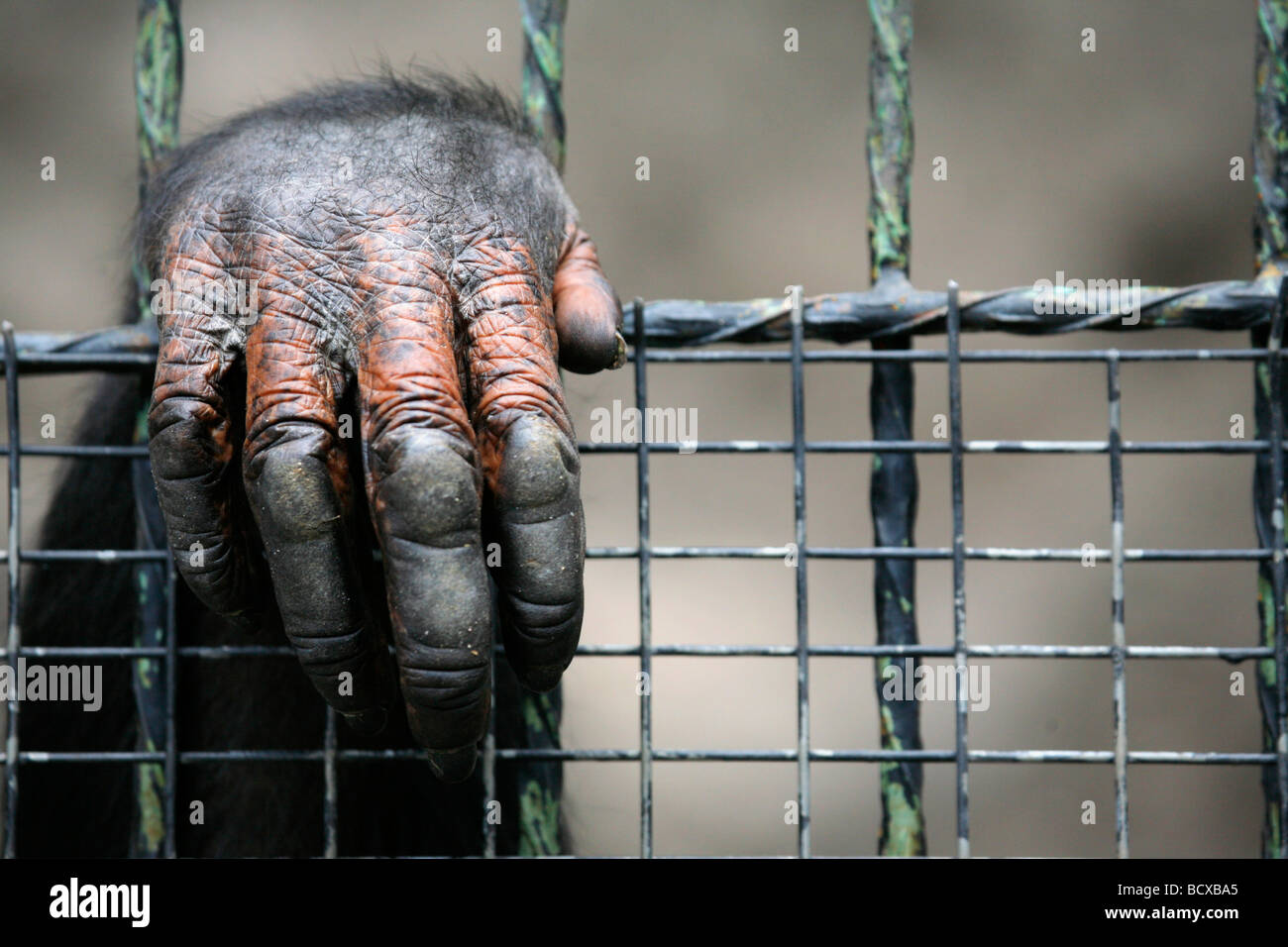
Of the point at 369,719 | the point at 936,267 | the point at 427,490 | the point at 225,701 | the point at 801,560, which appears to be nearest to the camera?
the point at 427,490

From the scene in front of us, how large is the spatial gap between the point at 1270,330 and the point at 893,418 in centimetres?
30

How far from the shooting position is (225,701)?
976 mm

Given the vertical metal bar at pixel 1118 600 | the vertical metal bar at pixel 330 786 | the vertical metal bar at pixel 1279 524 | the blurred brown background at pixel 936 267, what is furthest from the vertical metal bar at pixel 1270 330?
the blurred brown background at pixel 936 267

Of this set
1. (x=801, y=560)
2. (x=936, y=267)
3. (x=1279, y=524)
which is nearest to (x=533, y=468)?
(x=801, y=560)

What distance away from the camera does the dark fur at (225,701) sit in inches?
32.5

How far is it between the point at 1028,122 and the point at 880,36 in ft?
4.67

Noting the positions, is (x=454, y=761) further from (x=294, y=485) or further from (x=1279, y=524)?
(x=1279, y=524)

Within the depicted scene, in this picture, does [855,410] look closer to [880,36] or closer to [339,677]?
[880,36]

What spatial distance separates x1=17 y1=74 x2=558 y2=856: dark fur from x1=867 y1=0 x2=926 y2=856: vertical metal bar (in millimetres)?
299

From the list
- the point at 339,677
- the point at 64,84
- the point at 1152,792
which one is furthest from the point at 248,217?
the point at 1152,792

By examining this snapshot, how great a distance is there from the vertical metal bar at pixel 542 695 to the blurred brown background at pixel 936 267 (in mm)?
1122

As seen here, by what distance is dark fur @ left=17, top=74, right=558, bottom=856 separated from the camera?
2.71 feet

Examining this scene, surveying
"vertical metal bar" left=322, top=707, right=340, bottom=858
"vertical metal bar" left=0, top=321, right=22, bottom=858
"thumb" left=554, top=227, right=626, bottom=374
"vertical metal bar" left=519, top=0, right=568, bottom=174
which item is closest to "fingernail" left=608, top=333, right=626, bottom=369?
"thumb" left=554, top=227, right=626, bottom=374

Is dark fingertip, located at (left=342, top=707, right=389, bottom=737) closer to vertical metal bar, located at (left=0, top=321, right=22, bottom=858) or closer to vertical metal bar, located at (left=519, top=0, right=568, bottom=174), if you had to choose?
vertical metal bar, located at (left=0, top=321, right=22, bottom=858)
